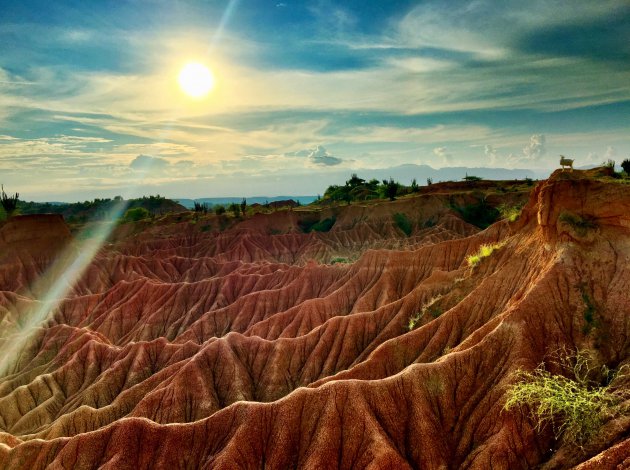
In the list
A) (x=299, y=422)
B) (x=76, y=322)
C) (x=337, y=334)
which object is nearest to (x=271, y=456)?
(x=299, y=422)

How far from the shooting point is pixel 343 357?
4022 cm

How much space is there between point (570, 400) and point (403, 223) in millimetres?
82694

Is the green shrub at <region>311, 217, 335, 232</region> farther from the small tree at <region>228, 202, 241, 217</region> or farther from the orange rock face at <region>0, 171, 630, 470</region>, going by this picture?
the orange rock face at <region>0, 171, 630, 470</region>

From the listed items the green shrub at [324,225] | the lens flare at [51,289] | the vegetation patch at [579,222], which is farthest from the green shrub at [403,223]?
the vegetation patch at [579,222]

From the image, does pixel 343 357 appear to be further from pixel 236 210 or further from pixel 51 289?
pixel 236 210

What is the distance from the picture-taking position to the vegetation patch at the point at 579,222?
27.3m

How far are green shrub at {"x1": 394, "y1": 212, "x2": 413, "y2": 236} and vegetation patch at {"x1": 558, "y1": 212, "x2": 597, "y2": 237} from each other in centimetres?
7000

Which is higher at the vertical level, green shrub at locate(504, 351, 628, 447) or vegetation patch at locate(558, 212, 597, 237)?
vegetation patch at locate(558, 212, 597, 237)

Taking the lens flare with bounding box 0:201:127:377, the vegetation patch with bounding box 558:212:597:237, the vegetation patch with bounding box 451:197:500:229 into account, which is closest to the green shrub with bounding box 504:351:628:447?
the vegetation patch with bounding box 558:212:597:237

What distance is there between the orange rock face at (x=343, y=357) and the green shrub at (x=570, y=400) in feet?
1.99

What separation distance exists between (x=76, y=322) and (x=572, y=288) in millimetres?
64177

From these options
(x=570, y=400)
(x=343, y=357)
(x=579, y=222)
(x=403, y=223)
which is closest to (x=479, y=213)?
(x=403, y=223)

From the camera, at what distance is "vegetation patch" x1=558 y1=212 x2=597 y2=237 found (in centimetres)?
2734

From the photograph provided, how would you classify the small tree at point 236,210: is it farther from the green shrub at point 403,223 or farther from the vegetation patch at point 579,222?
the vegetation patch at point 579,222
